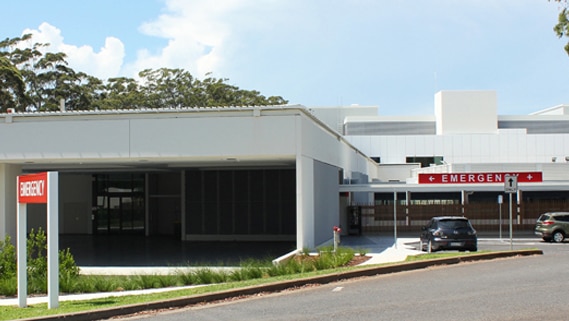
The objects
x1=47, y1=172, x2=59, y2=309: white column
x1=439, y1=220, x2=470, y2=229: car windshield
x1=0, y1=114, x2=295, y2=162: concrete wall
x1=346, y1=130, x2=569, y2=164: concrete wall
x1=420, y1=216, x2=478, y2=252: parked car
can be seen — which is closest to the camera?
x1=47, y1=172, x2=59, y2=309: white column

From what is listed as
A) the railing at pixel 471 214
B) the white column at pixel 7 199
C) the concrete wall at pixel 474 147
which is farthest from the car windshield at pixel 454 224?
the concrete wall at pixel 474 147

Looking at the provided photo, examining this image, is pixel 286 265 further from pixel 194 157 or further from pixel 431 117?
pixel 431 117

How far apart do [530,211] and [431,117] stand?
3489 centimetres

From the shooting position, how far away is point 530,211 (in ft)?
117

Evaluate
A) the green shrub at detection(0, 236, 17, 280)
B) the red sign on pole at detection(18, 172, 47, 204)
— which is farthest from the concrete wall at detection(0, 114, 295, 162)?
the red sign on pole at detection(18, 172, 47, 204)

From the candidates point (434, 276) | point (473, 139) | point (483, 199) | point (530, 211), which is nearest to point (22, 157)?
point (434, 276)

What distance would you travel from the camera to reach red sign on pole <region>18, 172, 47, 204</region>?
12.9 metres

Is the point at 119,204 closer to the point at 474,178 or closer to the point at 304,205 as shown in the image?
the point at 304,205

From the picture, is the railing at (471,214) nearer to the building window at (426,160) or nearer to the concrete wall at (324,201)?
the concrete wall at (324,201)

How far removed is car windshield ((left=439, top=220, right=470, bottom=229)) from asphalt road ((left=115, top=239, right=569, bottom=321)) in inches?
264

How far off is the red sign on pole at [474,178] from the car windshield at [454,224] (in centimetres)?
1035

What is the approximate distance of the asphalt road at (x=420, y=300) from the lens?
11125 mm

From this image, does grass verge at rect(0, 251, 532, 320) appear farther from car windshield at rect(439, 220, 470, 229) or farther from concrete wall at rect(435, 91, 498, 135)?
concrete wall at rect(435, 91, 498, 135)

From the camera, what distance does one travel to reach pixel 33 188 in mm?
13375
